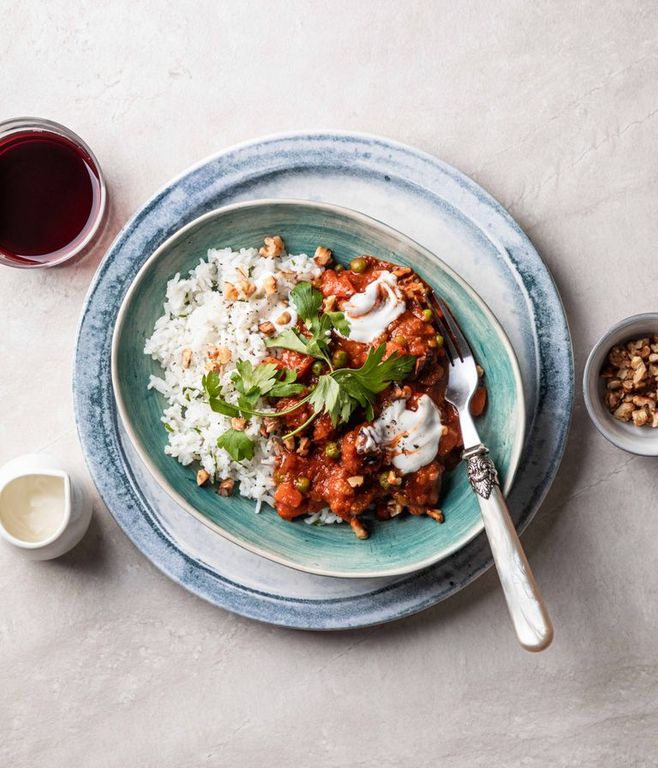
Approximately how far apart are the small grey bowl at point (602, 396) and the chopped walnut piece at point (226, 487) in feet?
4.88

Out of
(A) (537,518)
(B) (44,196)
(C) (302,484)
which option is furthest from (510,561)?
(B) (44,196)

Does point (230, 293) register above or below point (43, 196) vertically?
below

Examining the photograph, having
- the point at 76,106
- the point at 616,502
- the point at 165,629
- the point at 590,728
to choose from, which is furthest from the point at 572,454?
the point at 76,106

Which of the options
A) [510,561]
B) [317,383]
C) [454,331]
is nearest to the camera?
[510,561]

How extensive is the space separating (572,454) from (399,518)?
0.86m

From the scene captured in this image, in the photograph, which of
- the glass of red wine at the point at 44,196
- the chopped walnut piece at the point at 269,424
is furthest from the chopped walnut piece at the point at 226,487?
the glass of red wine at the point at 44,196

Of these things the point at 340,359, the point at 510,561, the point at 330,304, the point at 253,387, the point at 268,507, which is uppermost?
the point at 330,304

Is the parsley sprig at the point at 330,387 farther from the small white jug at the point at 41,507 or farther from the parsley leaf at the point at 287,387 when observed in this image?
the small white jug at the point at 41,507

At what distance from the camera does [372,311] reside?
2.72 m

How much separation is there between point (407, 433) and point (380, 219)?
91 centimetres

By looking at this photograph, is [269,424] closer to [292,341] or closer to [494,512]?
[292,341]

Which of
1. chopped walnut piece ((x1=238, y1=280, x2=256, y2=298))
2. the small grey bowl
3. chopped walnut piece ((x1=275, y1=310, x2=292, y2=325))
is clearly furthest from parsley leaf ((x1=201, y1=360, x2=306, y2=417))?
the small grey bowl

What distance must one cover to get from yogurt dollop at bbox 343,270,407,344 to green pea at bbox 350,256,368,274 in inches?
4.6

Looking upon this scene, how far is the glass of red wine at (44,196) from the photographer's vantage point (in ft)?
10.2
